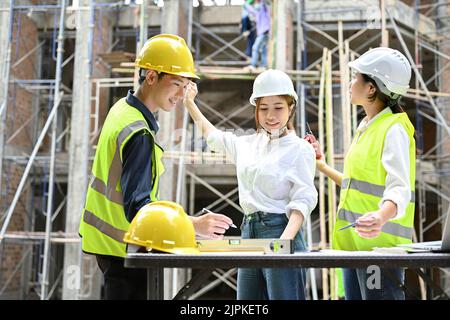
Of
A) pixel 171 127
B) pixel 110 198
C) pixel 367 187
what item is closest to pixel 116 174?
pixel 110 198

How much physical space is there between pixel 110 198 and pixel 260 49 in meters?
6.55

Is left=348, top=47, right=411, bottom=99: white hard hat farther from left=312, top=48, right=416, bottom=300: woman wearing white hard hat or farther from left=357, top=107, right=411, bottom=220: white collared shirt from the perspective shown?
left=357, top=107, right=411, bottom=220: white collared shirt

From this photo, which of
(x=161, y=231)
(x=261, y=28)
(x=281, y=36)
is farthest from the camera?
(x=261, y=28)

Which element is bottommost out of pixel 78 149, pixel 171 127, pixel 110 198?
pixel 110 198

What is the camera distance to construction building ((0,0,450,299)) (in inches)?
308

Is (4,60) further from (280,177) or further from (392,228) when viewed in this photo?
(392,228)

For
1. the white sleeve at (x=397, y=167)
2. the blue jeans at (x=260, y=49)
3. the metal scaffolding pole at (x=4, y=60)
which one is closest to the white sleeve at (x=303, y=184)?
the white sleeve at (x=397, y=167)

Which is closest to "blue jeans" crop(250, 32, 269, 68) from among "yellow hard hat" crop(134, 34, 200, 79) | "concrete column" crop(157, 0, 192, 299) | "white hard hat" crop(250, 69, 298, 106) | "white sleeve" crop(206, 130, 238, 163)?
"concrete column" crop(157, 0, 192, 299)

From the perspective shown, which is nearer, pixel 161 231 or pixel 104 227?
pixel 161 231

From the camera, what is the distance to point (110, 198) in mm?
2010

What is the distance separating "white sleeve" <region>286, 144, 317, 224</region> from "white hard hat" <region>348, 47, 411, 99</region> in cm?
36

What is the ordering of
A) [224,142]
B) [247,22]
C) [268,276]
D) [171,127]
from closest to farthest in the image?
[268,276] < [224,142] < [171,127] < [247,22]

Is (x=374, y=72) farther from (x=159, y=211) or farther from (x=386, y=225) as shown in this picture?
(x=159, y=211)

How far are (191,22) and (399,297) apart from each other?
7.04 metres
